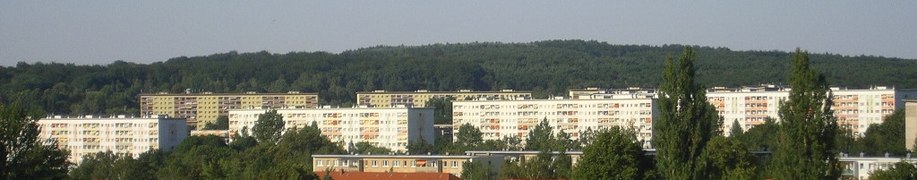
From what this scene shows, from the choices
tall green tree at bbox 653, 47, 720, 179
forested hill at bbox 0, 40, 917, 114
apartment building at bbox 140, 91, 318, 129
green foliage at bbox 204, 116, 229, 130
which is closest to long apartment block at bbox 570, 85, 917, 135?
green foliage at bbox 204, 116, 229, 130

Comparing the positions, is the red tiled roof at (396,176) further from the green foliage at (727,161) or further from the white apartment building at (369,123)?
the white apartment building at (369,123)

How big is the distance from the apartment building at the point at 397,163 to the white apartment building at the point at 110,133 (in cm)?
2402

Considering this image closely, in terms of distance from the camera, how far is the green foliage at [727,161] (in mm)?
36312

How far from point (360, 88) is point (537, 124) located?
1850 inches

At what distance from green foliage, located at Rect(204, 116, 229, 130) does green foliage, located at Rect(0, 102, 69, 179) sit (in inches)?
2586

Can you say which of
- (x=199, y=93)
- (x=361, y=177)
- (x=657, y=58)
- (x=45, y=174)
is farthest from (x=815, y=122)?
(x=657, y=58)

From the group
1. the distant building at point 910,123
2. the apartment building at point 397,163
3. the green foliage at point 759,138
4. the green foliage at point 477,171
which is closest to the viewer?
the green foliage at point 477,171

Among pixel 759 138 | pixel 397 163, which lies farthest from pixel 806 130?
pixel 759 138

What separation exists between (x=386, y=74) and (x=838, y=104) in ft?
188

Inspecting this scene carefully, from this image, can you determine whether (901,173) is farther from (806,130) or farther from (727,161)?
(727,161)

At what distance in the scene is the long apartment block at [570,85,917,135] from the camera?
83562 millimetres

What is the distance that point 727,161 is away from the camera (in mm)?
40719

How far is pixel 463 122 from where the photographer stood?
91.9 m

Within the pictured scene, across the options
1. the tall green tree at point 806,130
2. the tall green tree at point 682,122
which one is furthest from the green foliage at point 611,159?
the tall green tree at point 806,130
